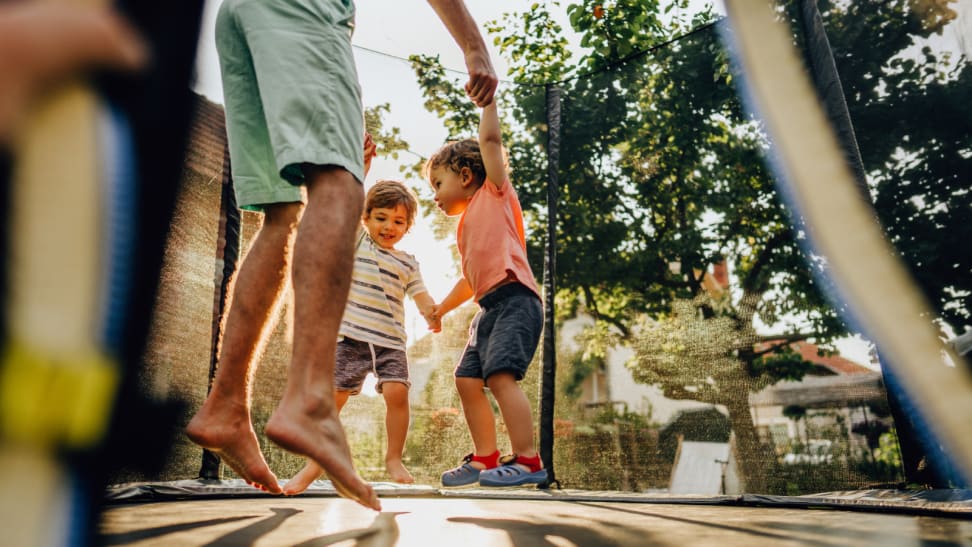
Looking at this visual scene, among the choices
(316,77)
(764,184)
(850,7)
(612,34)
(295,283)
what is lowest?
(295,283)

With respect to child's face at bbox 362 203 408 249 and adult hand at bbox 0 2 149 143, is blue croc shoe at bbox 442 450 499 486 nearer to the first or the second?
child's face at bbox 362 203 408 249

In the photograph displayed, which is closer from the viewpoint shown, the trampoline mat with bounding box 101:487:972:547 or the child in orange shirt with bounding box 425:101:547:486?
the trampoline mat with bounding box 101:487:972:547

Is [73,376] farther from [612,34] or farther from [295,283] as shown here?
[612,34]

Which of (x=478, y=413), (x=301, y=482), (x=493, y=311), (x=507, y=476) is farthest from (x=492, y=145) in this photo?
(x=301, y=482)

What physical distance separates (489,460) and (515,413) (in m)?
0.17

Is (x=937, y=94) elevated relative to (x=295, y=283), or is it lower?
elevated

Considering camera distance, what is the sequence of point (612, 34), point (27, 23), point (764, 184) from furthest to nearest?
1. point (612, 34)
2. point (764, 184)
3. point (27, 23)

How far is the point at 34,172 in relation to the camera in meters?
0.17

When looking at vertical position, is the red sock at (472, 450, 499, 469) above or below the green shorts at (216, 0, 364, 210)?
below

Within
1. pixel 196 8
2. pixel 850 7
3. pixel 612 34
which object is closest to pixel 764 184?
pixel 850 7

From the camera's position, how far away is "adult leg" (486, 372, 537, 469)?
1.46 m

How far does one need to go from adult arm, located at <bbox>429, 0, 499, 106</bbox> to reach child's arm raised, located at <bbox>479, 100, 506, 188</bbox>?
487mm

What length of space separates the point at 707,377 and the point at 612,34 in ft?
5.93

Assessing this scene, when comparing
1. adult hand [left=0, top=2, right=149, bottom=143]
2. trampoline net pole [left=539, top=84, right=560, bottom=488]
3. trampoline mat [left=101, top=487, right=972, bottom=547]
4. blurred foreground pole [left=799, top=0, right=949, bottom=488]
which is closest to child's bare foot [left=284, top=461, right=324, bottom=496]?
trampoline mat [left=101, top=487, right=972, bottom=547]
